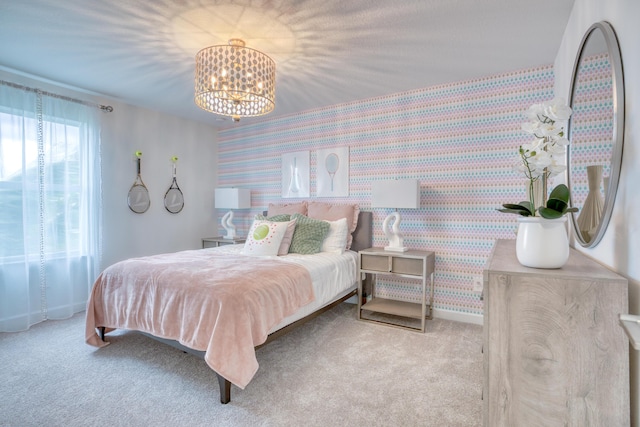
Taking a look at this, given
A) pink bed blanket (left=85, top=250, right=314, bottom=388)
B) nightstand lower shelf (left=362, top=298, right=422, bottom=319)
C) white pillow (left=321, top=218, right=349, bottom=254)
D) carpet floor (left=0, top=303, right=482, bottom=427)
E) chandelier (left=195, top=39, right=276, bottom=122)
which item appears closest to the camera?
carpet floor (left=0, top=303, right=482, bottom=427)

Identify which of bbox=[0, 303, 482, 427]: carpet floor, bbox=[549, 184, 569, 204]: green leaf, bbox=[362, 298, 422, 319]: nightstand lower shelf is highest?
bbox=[549, 184, 569, 204]: green leaf

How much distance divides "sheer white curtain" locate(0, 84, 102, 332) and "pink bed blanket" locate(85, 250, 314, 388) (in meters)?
1.02

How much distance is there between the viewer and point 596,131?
54.1 inches

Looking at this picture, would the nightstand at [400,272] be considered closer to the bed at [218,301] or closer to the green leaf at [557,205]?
the bed at [218,301]

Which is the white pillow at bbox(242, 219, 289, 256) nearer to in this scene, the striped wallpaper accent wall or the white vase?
the striped wallpaper accent wall

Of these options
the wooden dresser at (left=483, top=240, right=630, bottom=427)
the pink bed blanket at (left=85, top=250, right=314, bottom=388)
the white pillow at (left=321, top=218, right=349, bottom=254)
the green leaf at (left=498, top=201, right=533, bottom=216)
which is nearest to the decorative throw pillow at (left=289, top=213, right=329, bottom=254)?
the white pillow at (left=321, top=218, right=349, bottom=254)

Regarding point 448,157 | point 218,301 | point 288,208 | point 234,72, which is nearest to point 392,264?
point 448,157

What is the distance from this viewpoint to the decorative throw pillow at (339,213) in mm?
3551

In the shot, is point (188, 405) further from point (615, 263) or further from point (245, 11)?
point (245, 11)

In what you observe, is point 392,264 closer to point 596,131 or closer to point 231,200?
point 596,131

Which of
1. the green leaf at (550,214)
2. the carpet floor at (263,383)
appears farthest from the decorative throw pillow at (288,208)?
the green leaf at (550,214)

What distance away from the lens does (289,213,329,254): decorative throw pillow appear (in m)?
3.20

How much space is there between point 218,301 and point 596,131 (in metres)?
2.09

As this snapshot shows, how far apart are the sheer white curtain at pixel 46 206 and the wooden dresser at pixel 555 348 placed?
149 inches
